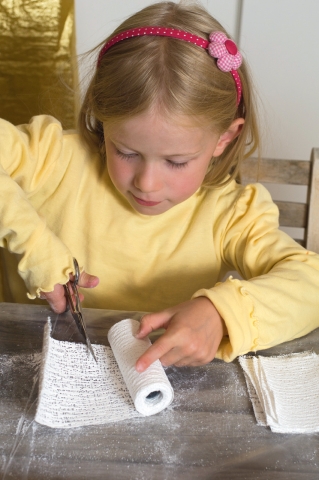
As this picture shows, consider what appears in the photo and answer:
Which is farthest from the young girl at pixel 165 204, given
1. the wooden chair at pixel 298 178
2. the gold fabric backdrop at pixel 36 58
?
A: the gold fabric backdrop at pixel 36 58

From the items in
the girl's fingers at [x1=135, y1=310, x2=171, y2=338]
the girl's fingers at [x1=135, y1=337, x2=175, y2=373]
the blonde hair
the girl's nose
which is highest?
the blonde hair

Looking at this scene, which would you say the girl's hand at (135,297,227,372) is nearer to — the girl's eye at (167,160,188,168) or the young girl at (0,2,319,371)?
the young girl at (0,2,319,371)

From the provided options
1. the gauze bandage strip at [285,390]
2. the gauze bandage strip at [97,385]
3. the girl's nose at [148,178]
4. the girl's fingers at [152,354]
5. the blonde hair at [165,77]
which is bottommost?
the gauze bandage strip at [285,390]

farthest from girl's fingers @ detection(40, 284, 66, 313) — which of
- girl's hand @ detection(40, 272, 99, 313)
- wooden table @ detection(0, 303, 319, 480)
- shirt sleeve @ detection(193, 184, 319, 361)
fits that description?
Result: shirt sleeve @ detection(193, 184, 319, 361)

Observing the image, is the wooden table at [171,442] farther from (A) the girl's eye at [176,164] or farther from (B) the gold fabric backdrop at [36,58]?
(B) the gold fabric backdrop at [36,58]

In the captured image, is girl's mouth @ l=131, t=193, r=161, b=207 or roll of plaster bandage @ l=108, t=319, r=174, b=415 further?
girl's mouth @ l=131, t=193, r=161, b=207

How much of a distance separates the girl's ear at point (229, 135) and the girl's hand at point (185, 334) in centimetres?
37

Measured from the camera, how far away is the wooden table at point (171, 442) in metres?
0.62

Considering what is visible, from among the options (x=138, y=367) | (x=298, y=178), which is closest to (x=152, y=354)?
(x=138, y=367)

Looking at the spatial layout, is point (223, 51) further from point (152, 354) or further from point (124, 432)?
point (124, 432)

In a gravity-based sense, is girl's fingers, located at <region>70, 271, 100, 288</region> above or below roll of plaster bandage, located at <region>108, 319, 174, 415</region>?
below

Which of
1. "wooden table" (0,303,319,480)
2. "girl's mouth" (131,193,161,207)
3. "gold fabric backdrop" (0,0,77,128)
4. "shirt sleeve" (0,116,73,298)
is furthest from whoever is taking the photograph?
"gold fabric backdrop" (0,0,77,128)

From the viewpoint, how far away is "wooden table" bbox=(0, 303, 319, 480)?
24.2 inches

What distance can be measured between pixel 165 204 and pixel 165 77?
0.25 meters
